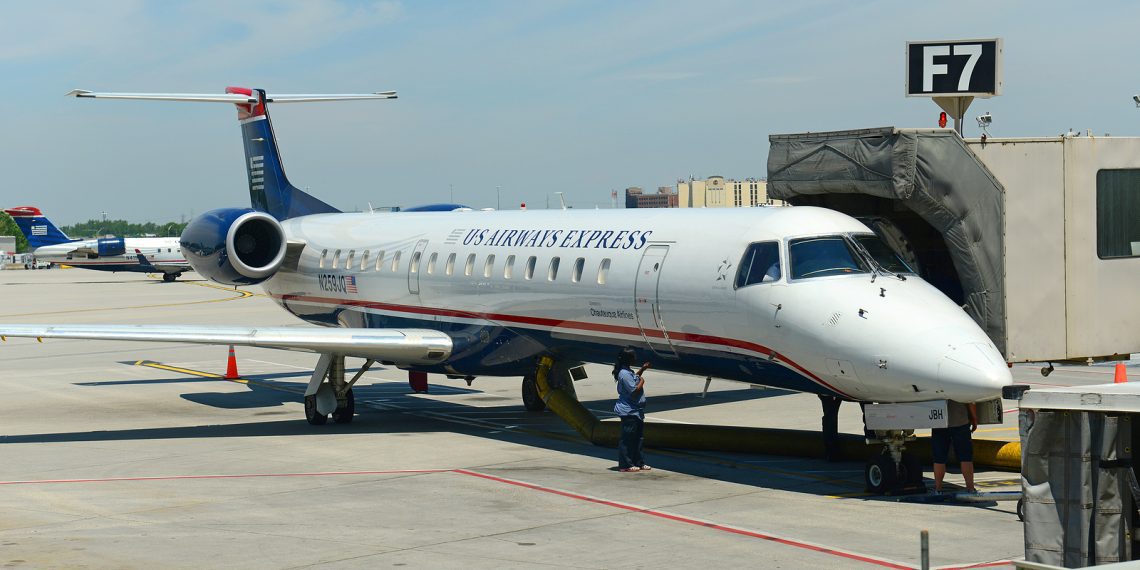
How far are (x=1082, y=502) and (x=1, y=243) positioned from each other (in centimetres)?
17742

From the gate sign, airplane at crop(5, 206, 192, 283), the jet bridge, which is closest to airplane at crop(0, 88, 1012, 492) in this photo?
the jet bridge

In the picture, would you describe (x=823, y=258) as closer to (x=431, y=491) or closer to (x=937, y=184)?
(x=937, y=184)

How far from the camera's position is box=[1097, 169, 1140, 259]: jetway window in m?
15.2

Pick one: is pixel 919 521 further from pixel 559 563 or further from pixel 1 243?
pixel 1 243

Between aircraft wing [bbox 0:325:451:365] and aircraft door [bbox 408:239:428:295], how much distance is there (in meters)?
1.10

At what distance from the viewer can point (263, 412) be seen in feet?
73.8

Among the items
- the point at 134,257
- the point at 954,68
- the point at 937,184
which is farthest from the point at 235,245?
the point at 134,257

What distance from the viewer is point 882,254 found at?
14359mm

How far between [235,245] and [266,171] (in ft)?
12.0

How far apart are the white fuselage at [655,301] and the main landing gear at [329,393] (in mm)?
1406

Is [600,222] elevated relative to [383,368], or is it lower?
elevated

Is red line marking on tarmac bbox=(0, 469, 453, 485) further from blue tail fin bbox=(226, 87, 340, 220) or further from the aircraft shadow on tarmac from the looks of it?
blue tail fin bbox=(226, 87, 340, 220)

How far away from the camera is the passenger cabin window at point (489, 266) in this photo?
19.0 m

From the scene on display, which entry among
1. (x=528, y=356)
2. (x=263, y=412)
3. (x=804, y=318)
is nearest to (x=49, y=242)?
(x=263, y=412)
